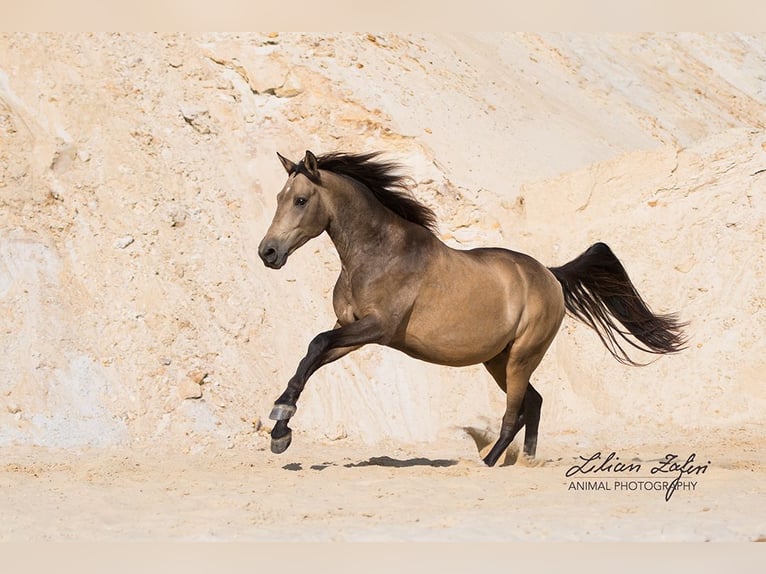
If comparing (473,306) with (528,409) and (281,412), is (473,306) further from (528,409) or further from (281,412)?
(281,412)

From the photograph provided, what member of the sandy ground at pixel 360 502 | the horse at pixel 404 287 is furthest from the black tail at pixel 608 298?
the sandy ground at pixel 360 502

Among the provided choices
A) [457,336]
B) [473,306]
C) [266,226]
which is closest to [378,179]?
[473,306]

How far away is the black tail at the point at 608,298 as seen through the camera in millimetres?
11523

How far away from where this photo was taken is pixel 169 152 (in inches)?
638

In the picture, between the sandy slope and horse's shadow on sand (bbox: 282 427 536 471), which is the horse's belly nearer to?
the sandy slope

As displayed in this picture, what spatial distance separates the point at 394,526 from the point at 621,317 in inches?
196

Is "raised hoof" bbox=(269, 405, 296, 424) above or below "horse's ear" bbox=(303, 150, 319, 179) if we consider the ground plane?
below

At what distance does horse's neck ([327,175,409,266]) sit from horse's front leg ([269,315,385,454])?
61 cm

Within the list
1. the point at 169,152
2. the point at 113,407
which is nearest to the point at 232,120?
the point at 169,152

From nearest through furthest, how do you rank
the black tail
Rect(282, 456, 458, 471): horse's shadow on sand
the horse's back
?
the horse's back
Rect(282, 456, 458, 471): horse's shadow on sand
the black tail

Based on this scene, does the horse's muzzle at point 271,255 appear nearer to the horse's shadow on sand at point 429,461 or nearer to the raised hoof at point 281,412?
the raised hoof at point 281,412

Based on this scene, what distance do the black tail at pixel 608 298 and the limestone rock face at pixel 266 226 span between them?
8.12 ft

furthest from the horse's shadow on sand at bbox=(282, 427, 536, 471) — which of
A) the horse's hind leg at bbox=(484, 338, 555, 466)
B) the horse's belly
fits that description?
the horse's belly

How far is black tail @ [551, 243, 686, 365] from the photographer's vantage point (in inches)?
454
